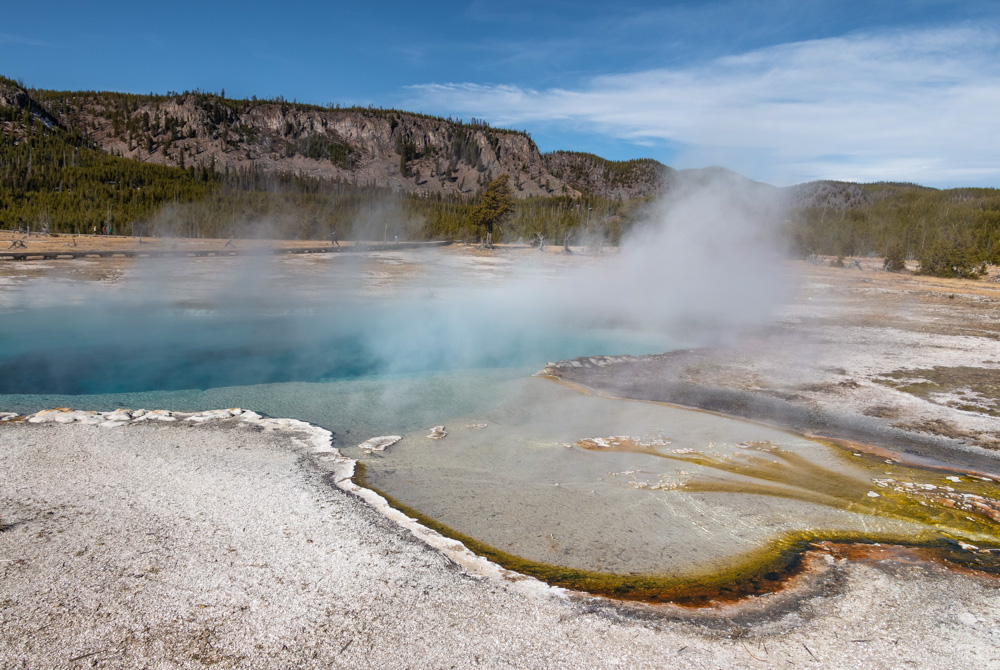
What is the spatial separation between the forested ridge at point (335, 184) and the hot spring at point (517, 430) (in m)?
11.5

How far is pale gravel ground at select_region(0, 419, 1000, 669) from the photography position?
305cm

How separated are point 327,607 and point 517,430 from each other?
353 centimetres

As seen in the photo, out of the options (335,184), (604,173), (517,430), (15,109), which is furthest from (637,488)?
(604,173)

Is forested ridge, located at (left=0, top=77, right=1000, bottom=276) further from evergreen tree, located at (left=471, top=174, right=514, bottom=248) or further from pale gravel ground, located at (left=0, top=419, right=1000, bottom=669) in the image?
pale gravel ground, located at (left=0, top=419, right=1000, bottom=669)

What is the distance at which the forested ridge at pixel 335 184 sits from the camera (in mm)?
48812

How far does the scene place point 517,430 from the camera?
669 centimetres

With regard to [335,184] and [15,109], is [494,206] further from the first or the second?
[15,109]

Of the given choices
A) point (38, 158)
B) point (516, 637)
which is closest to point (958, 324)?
point (516, 637)

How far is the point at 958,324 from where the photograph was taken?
1541 cm

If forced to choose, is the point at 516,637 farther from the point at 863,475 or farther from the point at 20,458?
the point at 20,458

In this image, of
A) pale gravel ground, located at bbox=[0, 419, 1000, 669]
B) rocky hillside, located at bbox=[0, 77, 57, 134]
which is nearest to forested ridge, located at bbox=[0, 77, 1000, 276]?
rocky hillside, located at bbox=[0, 77, 57, 134]

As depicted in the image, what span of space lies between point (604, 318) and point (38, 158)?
238 feet

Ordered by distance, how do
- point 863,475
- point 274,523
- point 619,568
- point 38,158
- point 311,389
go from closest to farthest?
point 619,568, point 274,523, point 863,475, point 311,389, point 38,158

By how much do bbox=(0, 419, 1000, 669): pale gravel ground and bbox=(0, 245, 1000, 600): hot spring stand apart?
44cm
